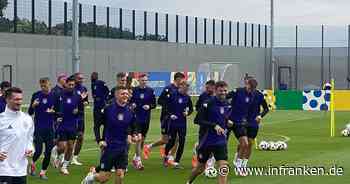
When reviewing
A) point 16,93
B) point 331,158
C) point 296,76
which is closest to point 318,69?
point 296,76

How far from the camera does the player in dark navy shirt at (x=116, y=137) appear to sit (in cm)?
1342

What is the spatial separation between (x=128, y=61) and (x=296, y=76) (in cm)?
2385

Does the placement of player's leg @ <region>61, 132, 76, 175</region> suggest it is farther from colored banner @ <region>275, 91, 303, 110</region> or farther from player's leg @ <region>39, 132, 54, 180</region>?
colored banner @ <region>275, 91, 303, 110</region>

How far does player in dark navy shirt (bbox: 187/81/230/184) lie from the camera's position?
1487 cm

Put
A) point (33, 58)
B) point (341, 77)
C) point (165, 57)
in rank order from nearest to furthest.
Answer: point (33, 58) → point (165, 57) → point (341, 77)

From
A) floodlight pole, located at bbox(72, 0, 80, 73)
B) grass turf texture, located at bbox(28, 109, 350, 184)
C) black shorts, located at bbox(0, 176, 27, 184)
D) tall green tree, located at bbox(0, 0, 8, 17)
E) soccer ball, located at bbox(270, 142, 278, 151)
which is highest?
tall green tree, located at bbox(0, 0, 8, 17)

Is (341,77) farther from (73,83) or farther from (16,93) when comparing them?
(16,93)

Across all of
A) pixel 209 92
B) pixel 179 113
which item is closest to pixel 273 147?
pixel 179 113

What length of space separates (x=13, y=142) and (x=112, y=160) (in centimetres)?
313

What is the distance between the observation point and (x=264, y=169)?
18500 mm

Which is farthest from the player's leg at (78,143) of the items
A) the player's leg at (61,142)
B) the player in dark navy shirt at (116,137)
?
the player in dark navy shirt at (116,137)

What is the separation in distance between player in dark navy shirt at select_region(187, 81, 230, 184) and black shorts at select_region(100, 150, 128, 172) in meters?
1.93

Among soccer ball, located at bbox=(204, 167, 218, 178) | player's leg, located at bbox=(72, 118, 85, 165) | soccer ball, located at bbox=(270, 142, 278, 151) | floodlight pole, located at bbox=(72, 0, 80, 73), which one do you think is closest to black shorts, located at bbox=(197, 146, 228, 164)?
soccer ball, located at bbox=(204, 167, 218, 178)

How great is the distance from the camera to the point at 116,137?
13516 mm
